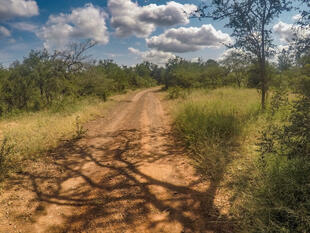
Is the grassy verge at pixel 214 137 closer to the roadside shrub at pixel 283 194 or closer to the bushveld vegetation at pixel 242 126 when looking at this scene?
the bushveld vegetation at pixel 242 126

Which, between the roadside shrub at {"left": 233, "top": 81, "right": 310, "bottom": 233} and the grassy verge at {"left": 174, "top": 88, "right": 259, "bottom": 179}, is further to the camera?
the grassy verge at {"left": 174, "top": 88, "right": 259, "bottom": 179}

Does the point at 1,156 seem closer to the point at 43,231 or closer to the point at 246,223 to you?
the point at 43,231

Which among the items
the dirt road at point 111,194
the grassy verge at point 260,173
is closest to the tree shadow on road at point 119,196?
the dirt road at point 111,194

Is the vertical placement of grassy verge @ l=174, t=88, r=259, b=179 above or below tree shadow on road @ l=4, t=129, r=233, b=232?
above

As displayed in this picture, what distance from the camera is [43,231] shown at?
255cm

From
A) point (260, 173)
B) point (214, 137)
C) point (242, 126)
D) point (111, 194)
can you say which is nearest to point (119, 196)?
point (111, 194)

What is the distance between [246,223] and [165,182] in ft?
5.25

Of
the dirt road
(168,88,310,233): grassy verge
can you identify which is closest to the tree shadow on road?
the dirt road

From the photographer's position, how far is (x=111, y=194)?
3.31 meters

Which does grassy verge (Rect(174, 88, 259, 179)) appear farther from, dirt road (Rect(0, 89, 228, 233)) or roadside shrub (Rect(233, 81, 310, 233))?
roadside shrub (Rect(233, 81, 310, 233))

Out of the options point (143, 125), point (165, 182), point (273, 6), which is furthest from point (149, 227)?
point (273, 6)

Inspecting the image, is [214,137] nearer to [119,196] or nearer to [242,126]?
[242,126]

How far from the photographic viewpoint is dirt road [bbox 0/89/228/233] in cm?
264

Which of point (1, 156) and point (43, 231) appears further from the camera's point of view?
point (1, 156)
